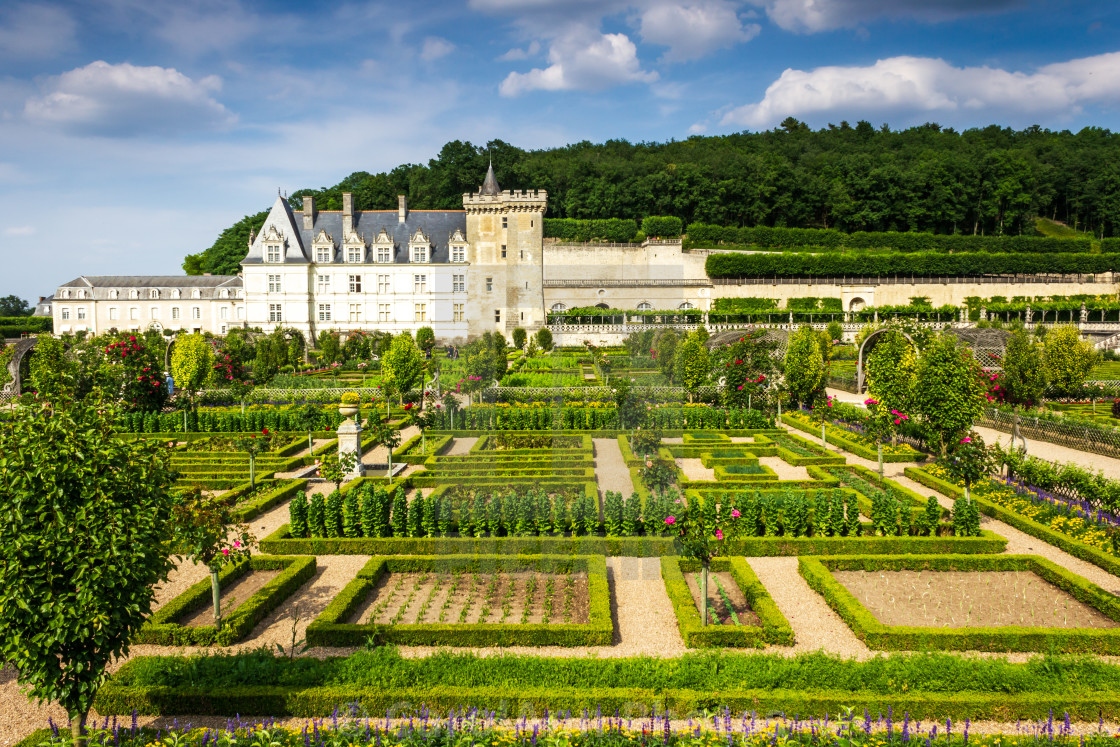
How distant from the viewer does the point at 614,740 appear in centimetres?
598

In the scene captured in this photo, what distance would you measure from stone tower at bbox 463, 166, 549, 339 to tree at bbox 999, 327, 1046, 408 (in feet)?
101

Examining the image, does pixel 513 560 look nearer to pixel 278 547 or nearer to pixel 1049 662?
pixel 278 547

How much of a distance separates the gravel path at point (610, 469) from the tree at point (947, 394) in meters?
7.33

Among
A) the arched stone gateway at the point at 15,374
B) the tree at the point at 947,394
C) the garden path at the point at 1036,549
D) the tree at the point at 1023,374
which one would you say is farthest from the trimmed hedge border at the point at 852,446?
the arched stone gateway at the point at 15,374

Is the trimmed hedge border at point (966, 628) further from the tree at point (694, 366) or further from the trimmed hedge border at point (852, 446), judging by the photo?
the tree at point (694, 366)

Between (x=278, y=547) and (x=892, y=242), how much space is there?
2502 inches

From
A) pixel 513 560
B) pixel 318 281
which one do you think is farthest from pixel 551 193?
pixel 513 560

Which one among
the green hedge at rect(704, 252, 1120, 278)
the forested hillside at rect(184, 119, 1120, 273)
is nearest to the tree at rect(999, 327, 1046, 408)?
the green hedge at rect(704, 252, 1120, 278)

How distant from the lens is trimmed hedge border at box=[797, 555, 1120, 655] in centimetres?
812

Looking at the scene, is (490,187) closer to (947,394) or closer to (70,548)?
(947,394)

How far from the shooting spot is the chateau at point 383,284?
151ft

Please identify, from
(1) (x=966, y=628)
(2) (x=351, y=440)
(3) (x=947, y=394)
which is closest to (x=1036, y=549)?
(1) (x=966, y=628)

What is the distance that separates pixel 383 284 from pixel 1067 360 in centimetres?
3882

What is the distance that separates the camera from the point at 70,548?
17.8ft
